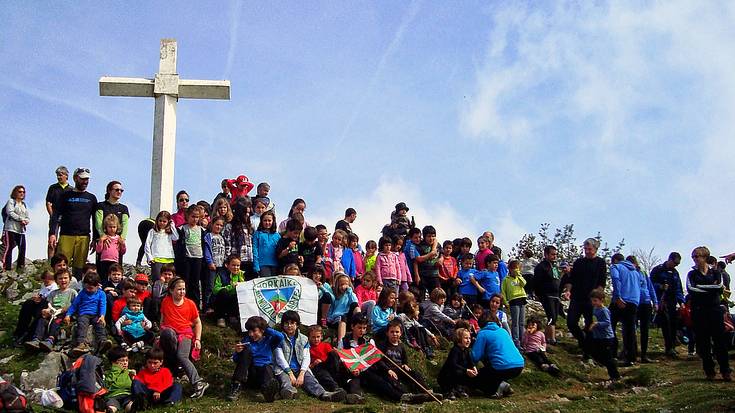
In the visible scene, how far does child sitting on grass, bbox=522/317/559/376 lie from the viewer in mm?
13211

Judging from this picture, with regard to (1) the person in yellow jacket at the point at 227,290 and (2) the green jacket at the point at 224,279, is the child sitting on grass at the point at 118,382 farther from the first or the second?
(2) the green jacket at the point at 224,279

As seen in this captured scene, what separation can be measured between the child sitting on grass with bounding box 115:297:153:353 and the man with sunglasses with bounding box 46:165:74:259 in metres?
2.65

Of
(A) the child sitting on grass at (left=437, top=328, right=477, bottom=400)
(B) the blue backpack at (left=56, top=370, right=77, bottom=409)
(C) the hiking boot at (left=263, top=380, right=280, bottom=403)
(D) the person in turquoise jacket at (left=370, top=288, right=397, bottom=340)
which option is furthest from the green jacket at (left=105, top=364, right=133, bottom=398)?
(A) the child sitting on grass at (left=437, top=328, right=477, bottom=400)

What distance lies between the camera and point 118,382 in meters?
9.66

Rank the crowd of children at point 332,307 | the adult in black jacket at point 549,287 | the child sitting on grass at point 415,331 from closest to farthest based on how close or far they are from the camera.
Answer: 1. the crowd of children at point 332,307
2. the child sitting on grass at point 415,331
3. the adult in black jacket at point 549,287

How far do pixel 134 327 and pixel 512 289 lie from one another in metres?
6.95

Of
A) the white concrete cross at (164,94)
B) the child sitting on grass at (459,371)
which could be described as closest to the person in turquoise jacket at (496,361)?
the child sitting on grass at (459,371)

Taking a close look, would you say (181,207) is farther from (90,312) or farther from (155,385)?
(155,385)

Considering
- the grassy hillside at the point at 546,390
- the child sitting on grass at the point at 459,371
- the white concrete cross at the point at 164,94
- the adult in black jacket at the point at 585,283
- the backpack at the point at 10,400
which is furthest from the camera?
the white concrete cross at the point at 164,94

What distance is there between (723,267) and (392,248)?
21.3 ft

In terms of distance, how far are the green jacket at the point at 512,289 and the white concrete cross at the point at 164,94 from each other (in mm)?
6917

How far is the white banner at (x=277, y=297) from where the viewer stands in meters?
12.3

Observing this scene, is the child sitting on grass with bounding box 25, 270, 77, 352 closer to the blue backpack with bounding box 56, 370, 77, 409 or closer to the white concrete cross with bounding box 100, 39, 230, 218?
the blue backpack with bounding box 56, 370, 77, 409

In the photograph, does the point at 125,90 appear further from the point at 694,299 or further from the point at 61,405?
the point at 694,299
